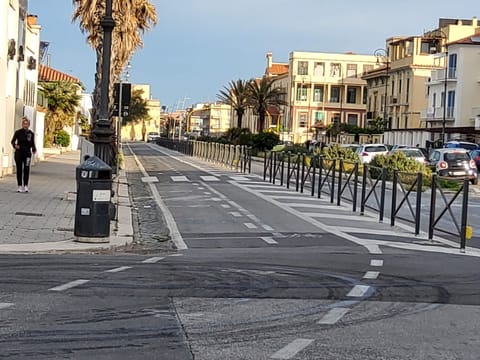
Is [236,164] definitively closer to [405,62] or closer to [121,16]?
[121,16]

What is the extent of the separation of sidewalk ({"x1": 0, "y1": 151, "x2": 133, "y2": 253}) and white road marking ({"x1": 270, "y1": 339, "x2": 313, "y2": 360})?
6979 millimetres

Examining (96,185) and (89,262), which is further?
(96,185)

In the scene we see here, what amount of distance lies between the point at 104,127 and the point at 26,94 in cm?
2051

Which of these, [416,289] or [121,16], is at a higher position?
[121,16]

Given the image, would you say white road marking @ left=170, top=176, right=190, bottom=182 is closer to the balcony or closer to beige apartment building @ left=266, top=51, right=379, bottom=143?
the balcony

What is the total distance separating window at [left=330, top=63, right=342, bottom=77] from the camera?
386ft

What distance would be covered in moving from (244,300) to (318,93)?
109 meters

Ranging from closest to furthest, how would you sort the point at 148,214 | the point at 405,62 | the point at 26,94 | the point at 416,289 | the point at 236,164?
the point at 416,289 < the point at 148,214 < the point at 26,94 < the point at 236,164 < the point at 405,62

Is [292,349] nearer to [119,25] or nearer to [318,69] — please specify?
[119,25]

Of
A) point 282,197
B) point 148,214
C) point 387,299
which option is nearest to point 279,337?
point 387,299

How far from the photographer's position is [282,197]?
26.2 m

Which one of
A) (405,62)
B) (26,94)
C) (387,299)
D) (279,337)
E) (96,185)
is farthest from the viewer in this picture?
(405,62)

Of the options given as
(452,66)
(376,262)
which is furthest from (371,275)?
(452,66)

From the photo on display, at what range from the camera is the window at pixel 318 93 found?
11644 cm
